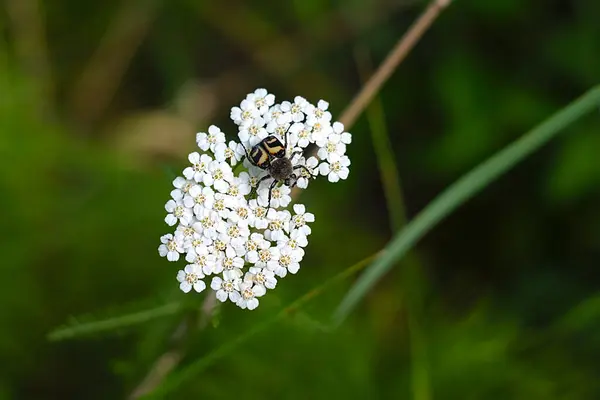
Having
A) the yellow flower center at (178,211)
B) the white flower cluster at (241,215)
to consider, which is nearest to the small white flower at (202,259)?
the white flower cluster at (241,215)

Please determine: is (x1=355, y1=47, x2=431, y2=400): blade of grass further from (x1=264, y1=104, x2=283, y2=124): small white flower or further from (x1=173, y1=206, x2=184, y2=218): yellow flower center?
(x1=173, y1=206, x2=184, y2=218): yellow flower center

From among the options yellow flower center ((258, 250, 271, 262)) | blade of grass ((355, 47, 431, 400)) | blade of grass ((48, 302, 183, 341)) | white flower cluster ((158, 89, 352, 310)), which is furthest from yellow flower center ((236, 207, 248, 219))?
blade of grass ((355, 47, 431, 400))

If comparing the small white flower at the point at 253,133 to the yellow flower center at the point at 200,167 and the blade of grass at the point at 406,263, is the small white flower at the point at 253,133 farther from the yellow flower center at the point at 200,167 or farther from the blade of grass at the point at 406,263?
the blade of grass at the point at 406,263

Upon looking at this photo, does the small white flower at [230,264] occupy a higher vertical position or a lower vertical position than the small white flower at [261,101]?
lower

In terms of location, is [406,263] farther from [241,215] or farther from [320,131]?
[241,215]

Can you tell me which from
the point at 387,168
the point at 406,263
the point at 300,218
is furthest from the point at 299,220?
the point at 387,168
